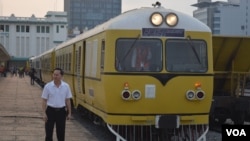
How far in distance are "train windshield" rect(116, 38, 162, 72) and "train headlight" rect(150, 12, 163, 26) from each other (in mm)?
381

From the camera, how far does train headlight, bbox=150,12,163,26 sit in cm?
1013

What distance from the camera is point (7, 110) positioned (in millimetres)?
17828

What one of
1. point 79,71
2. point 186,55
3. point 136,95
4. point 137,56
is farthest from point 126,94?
point 79,71

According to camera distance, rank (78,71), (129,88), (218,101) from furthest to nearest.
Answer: (78,71), (218,101), (129,88)

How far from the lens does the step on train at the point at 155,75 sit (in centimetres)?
986

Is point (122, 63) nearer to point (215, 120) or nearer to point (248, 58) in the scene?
point (248, 58)

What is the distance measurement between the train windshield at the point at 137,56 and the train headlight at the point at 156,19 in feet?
1.25

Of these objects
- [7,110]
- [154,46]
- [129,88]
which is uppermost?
[154,46]

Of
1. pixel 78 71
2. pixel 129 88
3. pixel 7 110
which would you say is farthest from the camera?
pixel 7 110

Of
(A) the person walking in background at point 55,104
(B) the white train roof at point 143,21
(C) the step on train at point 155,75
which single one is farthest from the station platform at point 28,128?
(B) the white train roof at point 143,21

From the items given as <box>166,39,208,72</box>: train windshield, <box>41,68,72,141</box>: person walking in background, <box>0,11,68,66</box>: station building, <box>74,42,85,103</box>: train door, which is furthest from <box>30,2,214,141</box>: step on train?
<box>0,11,68,66</box>: station building

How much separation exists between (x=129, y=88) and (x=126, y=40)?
95 cm

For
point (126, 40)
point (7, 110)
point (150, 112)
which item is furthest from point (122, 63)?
point (7, 110)

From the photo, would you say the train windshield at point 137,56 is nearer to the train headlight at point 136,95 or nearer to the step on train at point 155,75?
the step on train at point 155,75
